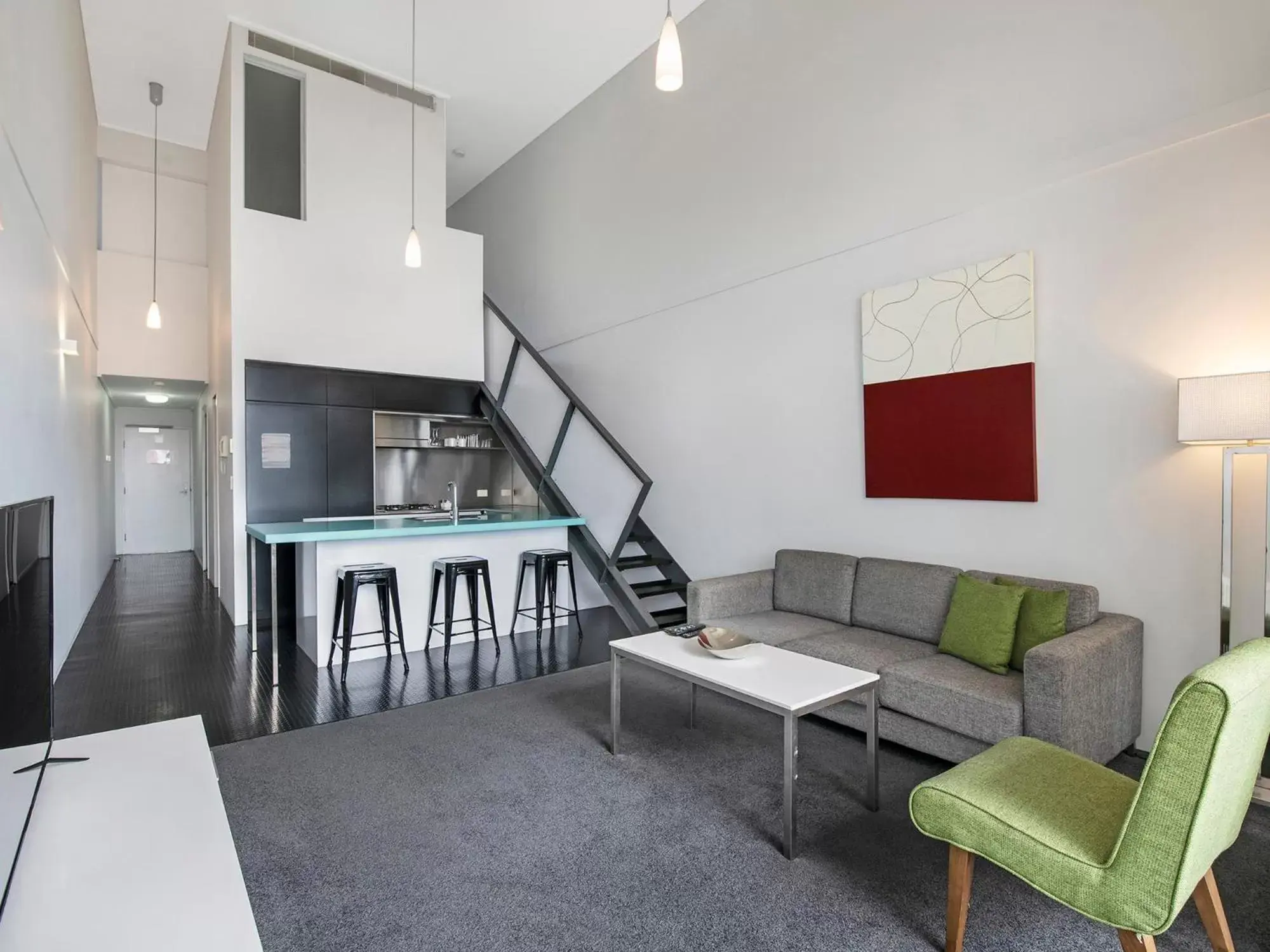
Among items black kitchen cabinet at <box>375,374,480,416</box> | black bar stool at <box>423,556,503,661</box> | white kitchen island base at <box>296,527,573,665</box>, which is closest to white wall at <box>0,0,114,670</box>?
white kitchen island base at <box>296,527,573,665</box>

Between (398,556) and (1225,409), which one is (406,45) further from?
(1225,409)

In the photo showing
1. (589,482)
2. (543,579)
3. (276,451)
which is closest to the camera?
(543,579)

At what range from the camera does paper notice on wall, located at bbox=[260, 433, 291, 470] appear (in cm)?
589

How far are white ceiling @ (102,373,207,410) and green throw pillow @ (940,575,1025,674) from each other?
859 centimetres

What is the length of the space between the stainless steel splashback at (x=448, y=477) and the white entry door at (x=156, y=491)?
6.79 m

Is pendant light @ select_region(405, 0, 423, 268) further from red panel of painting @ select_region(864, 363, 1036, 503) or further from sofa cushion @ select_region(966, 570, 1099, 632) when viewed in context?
sofa cushion @ select_region(966, 570, 1099, 632)

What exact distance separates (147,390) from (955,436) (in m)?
9.84

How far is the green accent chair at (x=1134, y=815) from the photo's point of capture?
141 centimetres

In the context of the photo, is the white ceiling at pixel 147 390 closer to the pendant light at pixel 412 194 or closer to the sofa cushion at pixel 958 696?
the pendant light at pixel 412 194

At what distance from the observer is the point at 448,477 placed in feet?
25.5

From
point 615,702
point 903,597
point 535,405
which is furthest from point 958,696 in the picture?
point 535,405

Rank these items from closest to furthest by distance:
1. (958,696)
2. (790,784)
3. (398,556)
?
1. (790,784)
2. (958,696)
3. (398,556)

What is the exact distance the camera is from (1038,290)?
3445 millimetres

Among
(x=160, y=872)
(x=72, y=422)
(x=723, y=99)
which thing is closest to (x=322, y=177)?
(x=72, y=422)
